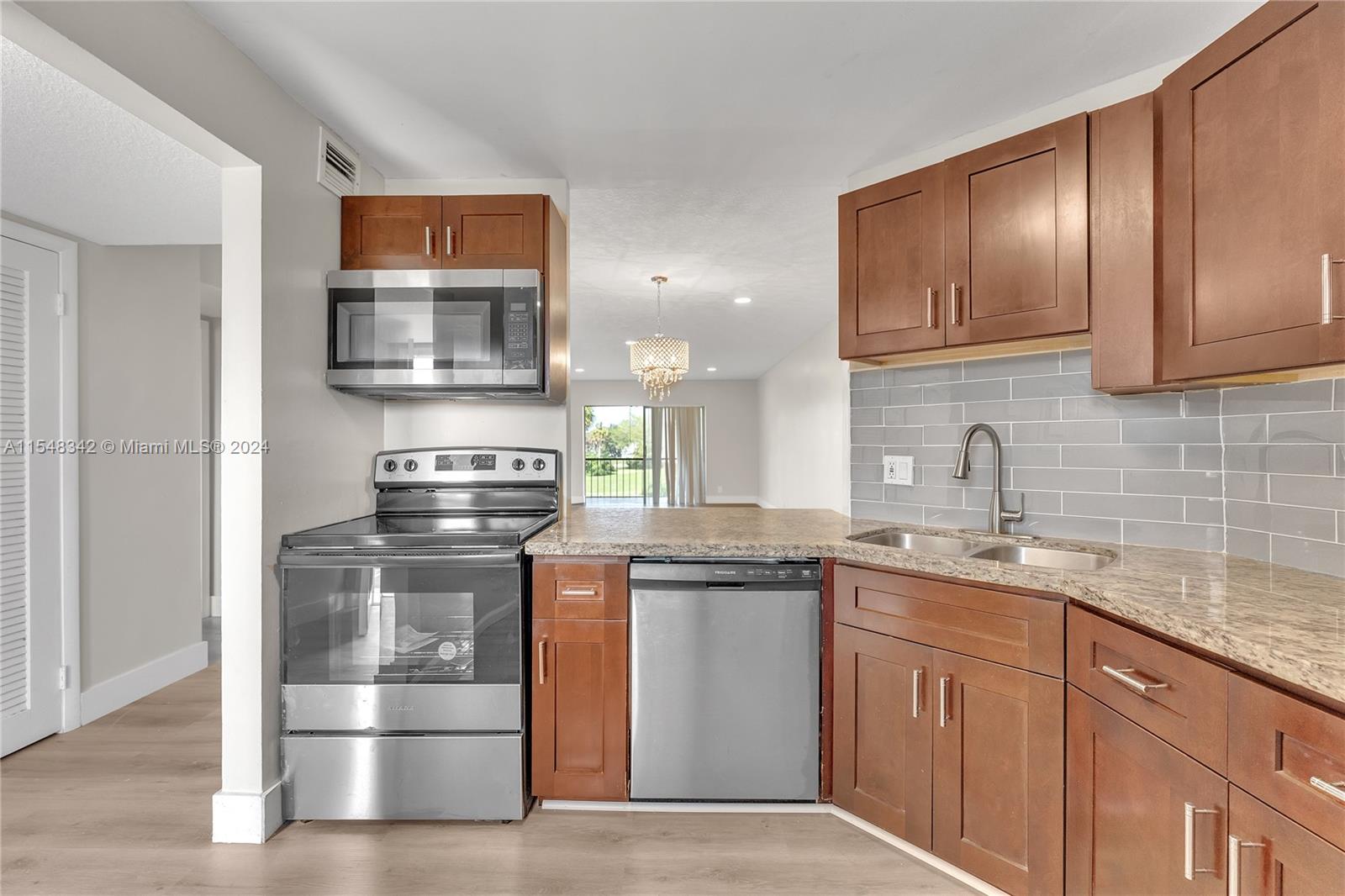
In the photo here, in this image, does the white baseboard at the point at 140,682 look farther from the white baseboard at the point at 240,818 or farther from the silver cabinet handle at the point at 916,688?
the silver cabinet handle at the point at 916,688

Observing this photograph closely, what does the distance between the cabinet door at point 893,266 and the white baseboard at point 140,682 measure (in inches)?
142

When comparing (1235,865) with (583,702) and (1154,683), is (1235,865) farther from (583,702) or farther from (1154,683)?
(583,702)

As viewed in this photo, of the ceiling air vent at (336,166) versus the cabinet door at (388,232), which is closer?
the ceiling air vent at (336,166)

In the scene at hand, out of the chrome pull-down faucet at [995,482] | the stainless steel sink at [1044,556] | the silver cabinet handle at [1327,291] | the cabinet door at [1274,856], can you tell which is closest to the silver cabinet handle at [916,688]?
the stainless steel sink at [1044,556]

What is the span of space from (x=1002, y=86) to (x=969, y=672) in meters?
1.84

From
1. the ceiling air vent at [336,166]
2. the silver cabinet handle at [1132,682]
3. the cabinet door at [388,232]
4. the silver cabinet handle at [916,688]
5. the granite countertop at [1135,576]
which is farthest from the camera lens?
the cabinet door at [388,232]

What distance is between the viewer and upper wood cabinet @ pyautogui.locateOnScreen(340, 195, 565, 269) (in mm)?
2416

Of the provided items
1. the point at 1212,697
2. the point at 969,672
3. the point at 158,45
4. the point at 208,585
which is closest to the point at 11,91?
the point at 158,45

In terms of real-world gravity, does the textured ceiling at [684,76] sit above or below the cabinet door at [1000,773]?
above

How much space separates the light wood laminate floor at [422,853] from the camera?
175 cm

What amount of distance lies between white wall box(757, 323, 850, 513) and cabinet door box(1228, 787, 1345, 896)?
13.5ft

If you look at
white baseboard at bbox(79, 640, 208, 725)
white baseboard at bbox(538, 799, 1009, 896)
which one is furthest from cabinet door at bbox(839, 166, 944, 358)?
white baseboard at bbox(79, 640, 208, 725)

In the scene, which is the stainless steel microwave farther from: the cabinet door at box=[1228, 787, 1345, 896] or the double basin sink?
the cabinet door at box=[1228, 787, 1345, 896]

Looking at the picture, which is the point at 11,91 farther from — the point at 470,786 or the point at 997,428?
the point at 997,428
